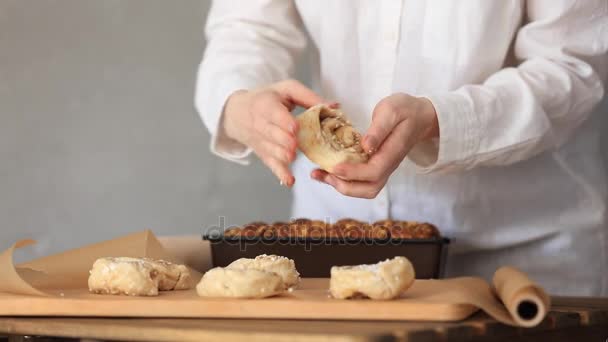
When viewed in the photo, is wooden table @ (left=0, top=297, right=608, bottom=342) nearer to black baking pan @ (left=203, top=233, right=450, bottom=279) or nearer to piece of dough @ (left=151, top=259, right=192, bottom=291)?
piece of dough @ (left=151, top=259, right=192, bottom=291)

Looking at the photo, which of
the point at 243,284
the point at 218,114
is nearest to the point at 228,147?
the point at 218,114

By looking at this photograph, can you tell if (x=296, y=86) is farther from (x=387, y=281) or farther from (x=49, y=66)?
(x=49, y=66)

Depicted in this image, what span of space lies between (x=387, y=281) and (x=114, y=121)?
7.01 feet

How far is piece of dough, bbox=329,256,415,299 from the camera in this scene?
1.00m

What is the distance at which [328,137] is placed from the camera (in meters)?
1.31

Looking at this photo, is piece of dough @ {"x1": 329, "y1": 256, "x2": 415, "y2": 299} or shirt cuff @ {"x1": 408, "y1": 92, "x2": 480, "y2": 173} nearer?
piece of dough @ {"x1": 329, "y1": 256, "x2": 415, "y2": 299}

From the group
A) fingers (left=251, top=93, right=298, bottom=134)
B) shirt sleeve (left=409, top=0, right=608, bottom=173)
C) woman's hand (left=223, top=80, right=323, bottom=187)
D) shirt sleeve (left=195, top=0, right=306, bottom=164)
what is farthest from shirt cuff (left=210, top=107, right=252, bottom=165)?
shirt sleeve (left=409, top=0, right=608, bottom=173)

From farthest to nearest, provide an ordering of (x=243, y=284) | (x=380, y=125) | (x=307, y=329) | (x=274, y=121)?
1. (x=274, y=121)
2. (x=380, y=125)
3. (x=243, y=284)
4. (x=307, y=329)

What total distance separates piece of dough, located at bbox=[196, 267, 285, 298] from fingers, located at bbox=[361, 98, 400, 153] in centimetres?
28

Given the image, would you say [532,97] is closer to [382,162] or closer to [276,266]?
[382,162]

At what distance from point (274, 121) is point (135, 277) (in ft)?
1.25

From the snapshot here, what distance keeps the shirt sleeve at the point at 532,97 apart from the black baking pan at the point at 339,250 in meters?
0.15

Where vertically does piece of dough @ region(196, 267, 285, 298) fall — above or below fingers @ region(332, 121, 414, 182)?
below

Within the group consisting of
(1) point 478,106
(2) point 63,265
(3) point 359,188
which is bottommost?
(2) point 63,265
